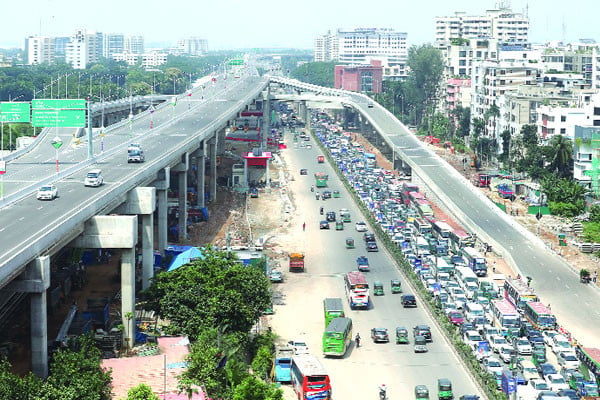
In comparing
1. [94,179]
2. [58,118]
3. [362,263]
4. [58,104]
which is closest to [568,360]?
[362,263]

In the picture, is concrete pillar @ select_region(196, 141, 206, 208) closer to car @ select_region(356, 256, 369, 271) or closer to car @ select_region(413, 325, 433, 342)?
car @ select_region(356, 256, 369, 271)

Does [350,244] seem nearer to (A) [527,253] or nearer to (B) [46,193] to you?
(A) [527,253]

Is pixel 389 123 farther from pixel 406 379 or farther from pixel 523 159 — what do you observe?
pixel 406 379

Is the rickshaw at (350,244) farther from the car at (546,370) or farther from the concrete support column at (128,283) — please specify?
the car at (546,370)

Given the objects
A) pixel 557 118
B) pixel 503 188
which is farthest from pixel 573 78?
pixel 503 188

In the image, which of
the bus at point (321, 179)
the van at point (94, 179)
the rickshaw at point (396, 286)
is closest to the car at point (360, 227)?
the rickshaw at point (396, 286)

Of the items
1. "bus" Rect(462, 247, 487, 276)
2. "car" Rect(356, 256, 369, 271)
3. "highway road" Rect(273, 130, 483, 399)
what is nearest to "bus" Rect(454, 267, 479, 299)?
"bus" Rect(462, 247, 487, 276)
